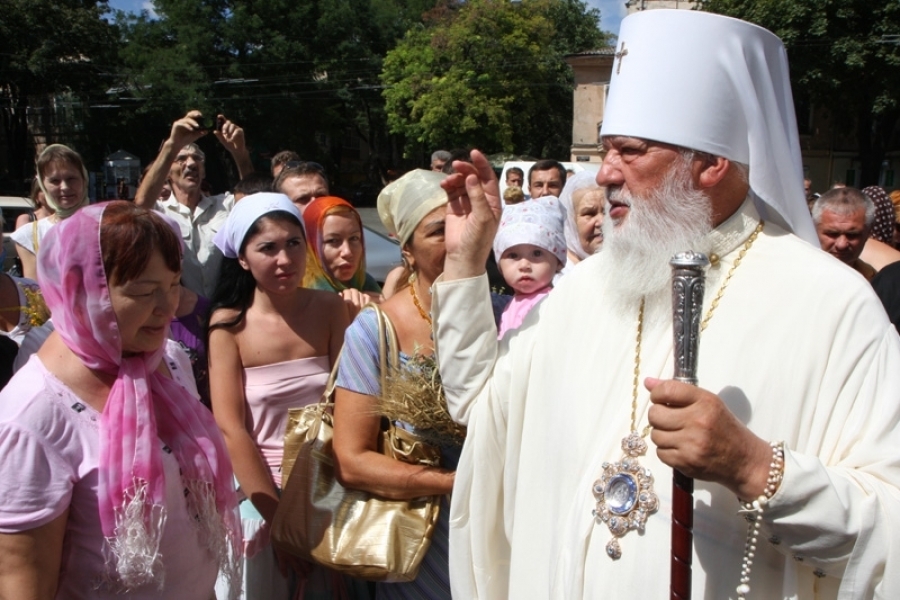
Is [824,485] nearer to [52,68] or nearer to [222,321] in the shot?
[222,321]

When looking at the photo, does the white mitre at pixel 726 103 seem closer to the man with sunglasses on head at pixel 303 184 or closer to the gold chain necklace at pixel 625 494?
the gold chain necklace at pixel 625 494

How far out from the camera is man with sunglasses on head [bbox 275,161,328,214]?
15.8 feet

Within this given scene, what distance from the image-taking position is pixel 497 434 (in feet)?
7.67

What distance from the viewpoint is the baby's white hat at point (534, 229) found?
3.57m

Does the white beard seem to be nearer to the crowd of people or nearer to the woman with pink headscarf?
the crowd of people

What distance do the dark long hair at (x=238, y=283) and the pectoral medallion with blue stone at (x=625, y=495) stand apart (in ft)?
6.17

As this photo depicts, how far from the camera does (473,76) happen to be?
1655 inches

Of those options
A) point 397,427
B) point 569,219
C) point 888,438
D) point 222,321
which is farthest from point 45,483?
point 569,219

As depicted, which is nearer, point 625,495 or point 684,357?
point 684,357

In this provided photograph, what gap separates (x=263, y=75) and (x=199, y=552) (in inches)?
1782

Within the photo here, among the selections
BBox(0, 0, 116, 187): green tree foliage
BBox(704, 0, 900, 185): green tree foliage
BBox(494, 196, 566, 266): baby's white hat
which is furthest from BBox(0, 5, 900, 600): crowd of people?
BBox(0, 0, 116, 187): green tree foliage

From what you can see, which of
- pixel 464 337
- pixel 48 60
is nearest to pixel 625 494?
pixel 464 337

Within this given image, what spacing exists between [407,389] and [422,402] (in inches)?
2.4

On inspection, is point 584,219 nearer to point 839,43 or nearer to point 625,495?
point 625,495
